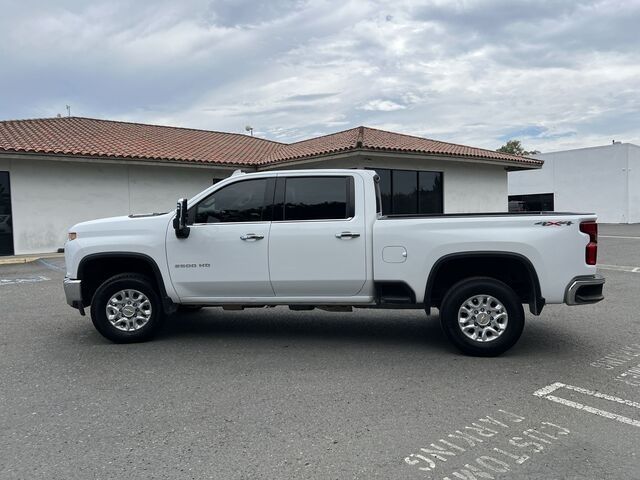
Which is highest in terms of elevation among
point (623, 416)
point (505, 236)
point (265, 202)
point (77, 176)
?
point (77, 176)

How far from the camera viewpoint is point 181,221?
229 inches

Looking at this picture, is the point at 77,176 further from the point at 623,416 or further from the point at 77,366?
the point at 623,416

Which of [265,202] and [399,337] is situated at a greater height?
[265,202]

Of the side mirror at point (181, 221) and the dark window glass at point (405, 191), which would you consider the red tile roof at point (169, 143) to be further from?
the side mirror at point (181, 221)

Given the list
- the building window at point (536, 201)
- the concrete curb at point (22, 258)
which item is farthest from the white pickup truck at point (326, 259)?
the building window at point (536, 201)

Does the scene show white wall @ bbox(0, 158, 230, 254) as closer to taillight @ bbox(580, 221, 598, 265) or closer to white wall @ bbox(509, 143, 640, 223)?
taillight @ bbox(580, 221, 598, 265)

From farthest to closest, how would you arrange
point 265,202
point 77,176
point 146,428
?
→ 1. point 77,176
2. point 265,202
3. point 146,428

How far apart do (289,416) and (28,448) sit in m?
1.79

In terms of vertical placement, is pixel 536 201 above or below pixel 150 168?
below

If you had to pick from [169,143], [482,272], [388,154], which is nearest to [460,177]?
[388,154]

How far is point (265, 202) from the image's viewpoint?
601 centimetres

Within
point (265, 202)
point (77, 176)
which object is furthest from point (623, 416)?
point (77, 176)

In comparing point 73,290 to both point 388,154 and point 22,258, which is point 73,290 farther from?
point 388,154

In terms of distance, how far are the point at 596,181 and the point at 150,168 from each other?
1307 inches
